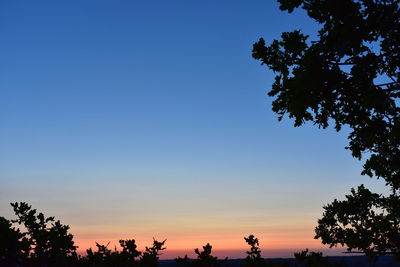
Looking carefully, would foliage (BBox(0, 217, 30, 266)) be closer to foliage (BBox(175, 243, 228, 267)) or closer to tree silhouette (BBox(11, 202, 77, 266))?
tree silhouette (BBox(11, 202, 77, 266))

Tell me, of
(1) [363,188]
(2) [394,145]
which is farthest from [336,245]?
(2) [394,145]

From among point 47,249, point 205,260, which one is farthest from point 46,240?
point 205,260

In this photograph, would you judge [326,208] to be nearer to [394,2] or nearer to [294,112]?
[294,112]

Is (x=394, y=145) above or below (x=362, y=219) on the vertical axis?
→ above

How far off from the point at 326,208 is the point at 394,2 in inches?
315

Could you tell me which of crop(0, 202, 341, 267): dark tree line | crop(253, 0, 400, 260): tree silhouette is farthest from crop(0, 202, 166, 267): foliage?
crop(253, 0, 400, 260): tree silhouette

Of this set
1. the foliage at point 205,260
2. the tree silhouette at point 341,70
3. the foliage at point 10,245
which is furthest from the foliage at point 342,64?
the foliage at point 10,245

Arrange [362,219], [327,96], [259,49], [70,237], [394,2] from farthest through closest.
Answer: [362,219]
[70,237]
[259,49]
[327,96]
[394,2]

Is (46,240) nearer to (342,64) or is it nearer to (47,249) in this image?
(47,249)

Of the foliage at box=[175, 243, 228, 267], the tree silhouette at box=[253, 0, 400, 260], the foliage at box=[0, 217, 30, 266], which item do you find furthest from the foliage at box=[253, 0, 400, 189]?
the foliage at box=[0, 217, 30, 266]

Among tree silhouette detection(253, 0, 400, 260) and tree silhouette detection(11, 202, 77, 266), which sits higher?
tree silhouette detection(253, 0, 400, 260)

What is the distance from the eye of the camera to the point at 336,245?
13758 mm

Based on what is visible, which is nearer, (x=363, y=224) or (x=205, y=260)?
(x=205, y=260)

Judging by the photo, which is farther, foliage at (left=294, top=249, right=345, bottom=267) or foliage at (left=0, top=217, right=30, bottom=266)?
foliage at (left=0, top=217, right=30, bottom=266)
